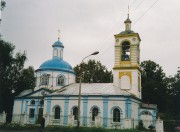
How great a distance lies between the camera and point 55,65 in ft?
124

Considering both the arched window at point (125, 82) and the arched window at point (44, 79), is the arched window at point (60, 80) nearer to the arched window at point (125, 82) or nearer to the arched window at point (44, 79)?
the arched window at point (44, 79)

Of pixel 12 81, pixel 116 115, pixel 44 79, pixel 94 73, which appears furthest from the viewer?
pixel 94 73

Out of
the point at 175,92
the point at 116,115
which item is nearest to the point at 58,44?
the point at 116,115

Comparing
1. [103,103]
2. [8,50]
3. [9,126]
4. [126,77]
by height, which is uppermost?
[8,50]

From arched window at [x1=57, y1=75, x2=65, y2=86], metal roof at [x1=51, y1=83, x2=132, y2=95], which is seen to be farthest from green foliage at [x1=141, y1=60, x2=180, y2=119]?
arched window at [x1=57, y1=75, x2=65, y2=86]

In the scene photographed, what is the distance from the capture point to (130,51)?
32.9 meters

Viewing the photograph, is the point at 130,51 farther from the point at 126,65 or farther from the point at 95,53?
the point at 95,53

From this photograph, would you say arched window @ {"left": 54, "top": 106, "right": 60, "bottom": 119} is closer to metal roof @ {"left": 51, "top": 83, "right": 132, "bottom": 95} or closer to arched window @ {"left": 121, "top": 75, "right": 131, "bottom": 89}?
metal roof @ {"left": 51, "top": 83, "right": 132, "bottom": 95}

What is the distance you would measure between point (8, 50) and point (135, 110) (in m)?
18.4

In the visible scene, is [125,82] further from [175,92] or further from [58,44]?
[175,92]

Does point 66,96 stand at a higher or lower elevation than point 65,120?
higher

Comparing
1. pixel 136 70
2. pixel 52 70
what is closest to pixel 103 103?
pixel 136 70

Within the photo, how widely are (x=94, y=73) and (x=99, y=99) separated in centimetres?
1814

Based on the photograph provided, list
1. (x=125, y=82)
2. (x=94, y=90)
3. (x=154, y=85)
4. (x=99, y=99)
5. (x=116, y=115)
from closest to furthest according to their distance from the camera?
(x=116, y=115)
(x=99, y=99)
(x=94, y=90)
(x=125, y=82)
(x=154, y=85)
